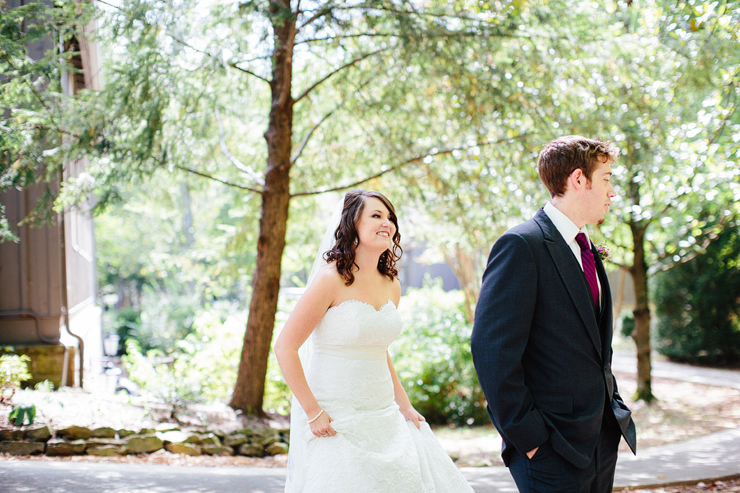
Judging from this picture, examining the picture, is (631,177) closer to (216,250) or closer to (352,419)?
(352,419)

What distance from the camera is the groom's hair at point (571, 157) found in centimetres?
258

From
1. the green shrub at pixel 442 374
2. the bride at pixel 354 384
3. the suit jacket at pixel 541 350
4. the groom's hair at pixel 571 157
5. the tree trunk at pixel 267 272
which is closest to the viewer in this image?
the suit jacket at pixel 541 350

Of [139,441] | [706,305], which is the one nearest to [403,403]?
[139,441]

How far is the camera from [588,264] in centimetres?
265

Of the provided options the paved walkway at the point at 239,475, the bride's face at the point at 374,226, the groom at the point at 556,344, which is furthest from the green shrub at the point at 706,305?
Result: the bride's face at the point at 374,226

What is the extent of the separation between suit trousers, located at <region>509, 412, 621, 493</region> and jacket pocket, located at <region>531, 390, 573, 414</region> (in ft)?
0.44

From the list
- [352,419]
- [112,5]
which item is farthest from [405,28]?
[352,419]

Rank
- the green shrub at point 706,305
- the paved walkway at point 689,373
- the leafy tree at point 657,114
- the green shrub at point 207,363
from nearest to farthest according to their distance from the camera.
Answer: the leafy tree at point 657,114 < the green shrub at point 207,363 < the paved walkway at point 689,373 < the green shrub at point 706,305

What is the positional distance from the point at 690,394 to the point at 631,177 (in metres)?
5.03

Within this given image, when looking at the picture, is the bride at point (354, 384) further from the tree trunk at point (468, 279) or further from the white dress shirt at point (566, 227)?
the tree trunk at point (468, 279)

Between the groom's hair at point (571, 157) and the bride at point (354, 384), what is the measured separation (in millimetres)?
879

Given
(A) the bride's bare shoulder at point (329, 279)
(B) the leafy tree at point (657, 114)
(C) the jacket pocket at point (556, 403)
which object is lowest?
(C) the jacket pocket at point (556, 403)

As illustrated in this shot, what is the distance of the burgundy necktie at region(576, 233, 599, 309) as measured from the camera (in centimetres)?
262

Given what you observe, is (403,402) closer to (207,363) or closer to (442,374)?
(442,374)
